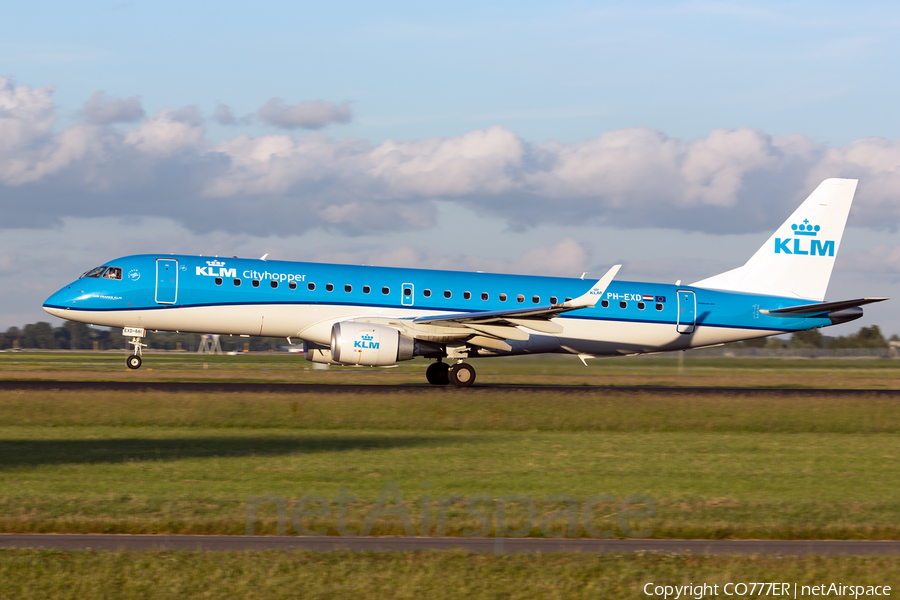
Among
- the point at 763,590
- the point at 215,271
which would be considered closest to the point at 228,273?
the point at 215,271

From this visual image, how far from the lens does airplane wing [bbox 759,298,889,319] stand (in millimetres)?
32875

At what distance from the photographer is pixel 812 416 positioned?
25141 millimetres

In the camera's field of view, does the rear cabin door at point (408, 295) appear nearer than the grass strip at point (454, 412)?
No

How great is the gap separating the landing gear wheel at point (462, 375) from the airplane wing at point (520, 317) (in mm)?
1760

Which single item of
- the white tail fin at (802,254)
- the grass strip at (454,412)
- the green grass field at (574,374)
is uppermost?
the white tail fin at (802,254)

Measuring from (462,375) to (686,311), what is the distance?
31.2ft

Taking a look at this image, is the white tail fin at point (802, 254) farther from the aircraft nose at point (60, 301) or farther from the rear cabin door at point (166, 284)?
the aircraft nose at point (60, 301)

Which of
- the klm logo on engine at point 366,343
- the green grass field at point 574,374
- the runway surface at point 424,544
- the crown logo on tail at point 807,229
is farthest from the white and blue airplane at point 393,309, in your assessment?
the runway surface at point 424,544

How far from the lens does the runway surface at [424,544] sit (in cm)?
961

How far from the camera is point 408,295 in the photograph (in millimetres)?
30562

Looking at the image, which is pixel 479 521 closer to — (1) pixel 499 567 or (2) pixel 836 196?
(1) pixel 499 567

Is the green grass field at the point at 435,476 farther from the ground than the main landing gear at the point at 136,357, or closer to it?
closer to it

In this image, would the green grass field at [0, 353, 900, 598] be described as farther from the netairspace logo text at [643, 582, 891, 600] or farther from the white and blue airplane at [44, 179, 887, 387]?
the white and blue airplane at [44, 179, 887, 387]

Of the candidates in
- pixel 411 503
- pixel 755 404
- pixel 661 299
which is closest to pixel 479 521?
pixel 411 503
